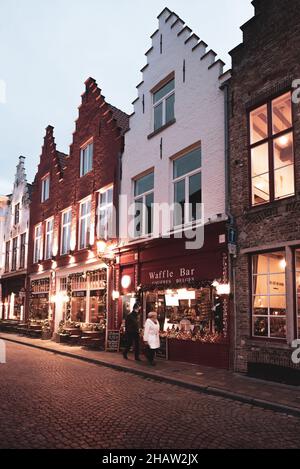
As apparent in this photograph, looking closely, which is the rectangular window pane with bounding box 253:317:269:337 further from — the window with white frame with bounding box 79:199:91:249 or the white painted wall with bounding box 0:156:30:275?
the white painted wall with bounding box 0:156:30:275

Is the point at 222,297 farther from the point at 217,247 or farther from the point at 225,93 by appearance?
the point at 225,93

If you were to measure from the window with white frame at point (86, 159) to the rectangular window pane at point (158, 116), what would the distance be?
5094 millimetres

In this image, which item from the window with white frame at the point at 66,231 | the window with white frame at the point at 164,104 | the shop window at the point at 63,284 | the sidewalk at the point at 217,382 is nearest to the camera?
the sidewalk at the point at 217,382

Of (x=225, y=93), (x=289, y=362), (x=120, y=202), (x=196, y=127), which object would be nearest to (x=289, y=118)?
(x=225, y=93)

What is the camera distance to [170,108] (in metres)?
14.9

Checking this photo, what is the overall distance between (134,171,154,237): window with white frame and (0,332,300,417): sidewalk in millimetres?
4810

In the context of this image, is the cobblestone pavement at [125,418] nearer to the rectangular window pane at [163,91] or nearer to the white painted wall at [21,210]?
the rectangular window pane at [163,91]

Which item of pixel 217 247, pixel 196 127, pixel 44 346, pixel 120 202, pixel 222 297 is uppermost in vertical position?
pixel 196 127

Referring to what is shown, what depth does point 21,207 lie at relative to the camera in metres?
29.0

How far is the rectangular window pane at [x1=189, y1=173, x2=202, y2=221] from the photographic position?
12898 millimetres

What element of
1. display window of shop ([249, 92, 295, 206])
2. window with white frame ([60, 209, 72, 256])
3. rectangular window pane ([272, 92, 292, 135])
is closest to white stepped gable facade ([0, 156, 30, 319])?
window with white frame ([60, 209, 72, 256])

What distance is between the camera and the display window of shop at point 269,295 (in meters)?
9.82

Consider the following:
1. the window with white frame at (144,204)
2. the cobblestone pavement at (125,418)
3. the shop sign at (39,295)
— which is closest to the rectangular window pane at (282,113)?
the window with white frame at (144,204)

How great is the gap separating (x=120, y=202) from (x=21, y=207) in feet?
47.8
